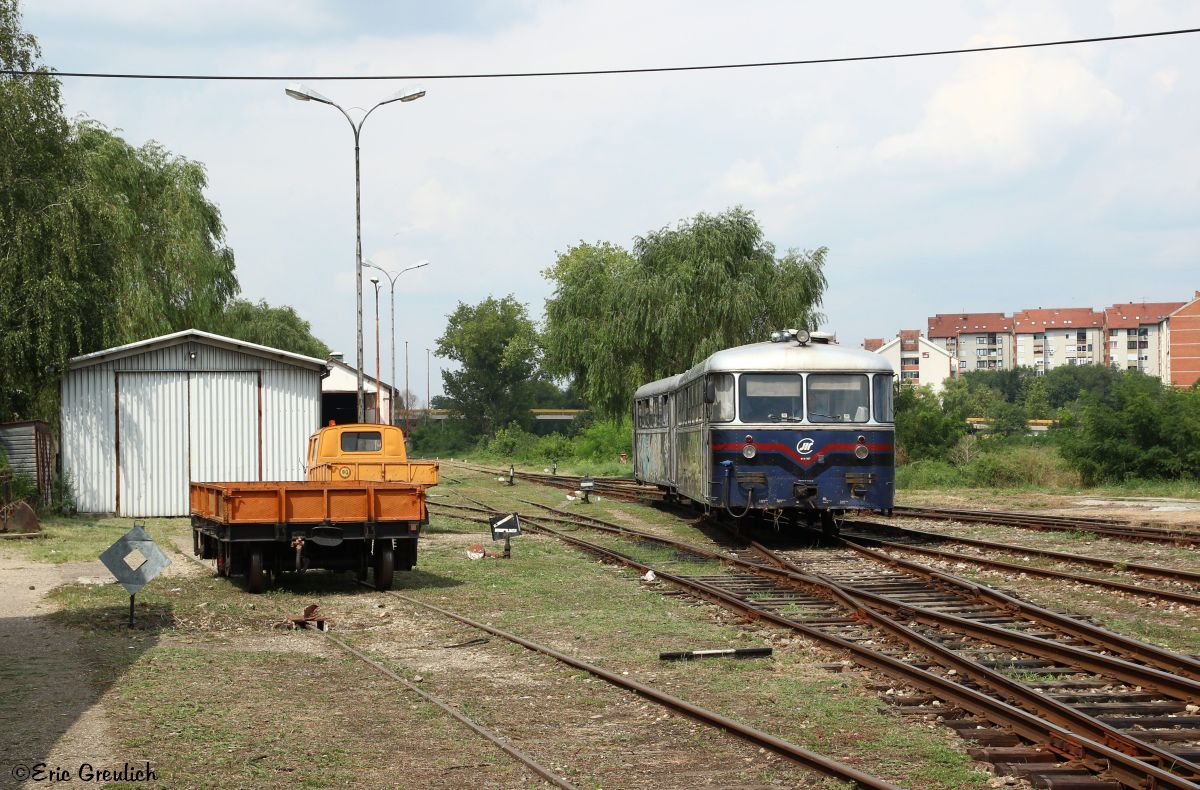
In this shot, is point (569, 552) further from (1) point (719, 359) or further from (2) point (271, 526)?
(2) point (271, 526)

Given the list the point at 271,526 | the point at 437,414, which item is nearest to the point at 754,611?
the point at 271,526

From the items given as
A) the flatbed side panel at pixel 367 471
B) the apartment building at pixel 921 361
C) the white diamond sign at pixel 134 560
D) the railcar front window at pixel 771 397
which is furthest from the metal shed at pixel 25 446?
the apartment building at pixel 921 361

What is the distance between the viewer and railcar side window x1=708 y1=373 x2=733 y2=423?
18.3m

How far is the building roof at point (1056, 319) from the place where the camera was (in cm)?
15450

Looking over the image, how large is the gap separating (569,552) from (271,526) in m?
5.81

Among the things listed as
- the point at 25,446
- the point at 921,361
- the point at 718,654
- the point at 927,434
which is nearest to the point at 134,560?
the point at 718,654

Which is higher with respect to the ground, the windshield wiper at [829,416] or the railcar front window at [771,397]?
the railcar front window at [771,397]

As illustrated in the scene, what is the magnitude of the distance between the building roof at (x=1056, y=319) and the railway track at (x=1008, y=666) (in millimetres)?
A: 152268

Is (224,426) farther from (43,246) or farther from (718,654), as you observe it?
(718,654)

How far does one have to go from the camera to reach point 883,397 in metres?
18.6

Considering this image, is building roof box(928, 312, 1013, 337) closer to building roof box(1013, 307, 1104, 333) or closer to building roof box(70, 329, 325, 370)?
building roof box(1013, 307, 1104, 333)

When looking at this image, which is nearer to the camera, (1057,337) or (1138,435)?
(1138,435)

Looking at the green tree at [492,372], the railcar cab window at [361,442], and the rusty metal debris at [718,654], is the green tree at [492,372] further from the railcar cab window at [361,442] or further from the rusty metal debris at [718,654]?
the rusty metal debris at [718,654]

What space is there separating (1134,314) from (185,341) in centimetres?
14364
